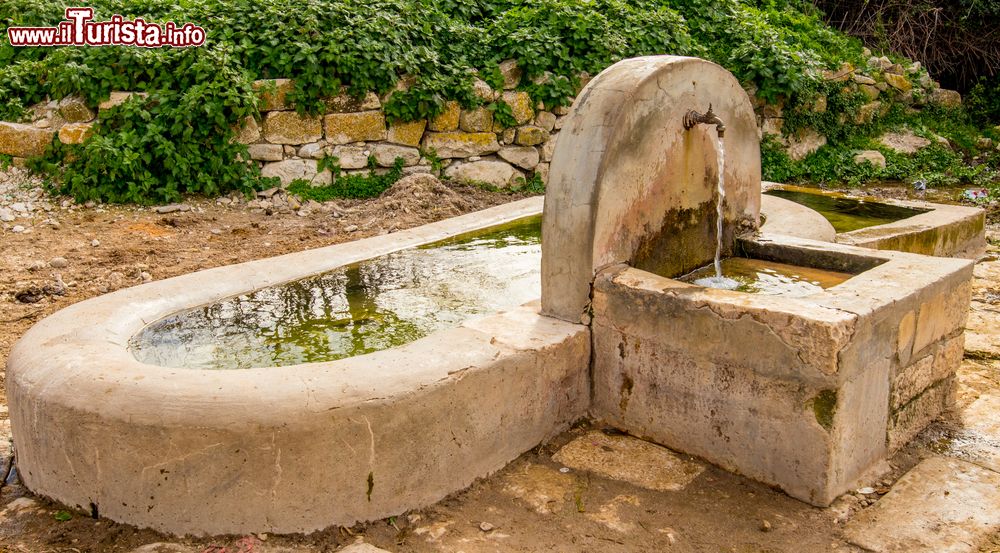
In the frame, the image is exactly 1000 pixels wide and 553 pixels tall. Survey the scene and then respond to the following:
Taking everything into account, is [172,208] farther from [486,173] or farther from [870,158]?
[870,158]

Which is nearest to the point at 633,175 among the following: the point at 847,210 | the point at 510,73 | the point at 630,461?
the point at 630,461

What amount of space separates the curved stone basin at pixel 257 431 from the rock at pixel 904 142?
7.68 metres

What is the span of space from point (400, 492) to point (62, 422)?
987 mm

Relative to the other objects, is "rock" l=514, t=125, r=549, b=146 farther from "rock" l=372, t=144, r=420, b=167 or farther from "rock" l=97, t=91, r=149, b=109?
"rock" l=97, t=91, r=149, b=109

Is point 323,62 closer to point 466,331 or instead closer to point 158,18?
point 158,18

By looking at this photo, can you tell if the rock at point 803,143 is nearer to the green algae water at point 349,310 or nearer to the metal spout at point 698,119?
the green algae water at point 349,310

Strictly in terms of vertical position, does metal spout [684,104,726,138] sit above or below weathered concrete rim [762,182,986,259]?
above

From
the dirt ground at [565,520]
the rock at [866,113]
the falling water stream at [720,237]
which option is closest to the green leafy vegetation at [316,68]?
the rock at [866,113]

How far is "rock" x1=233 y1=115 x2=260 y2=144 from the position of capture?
6.62m

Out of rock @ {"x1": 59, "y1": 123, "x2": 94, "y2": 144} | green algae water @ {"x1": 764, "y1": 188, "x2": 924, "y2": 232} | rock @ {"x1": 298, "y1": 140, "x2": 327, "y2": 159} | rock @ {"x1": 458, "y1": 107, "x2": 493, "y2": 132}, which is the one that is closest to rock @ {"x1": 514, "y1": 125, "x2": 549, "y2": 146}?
rock @ {"x1": 458, "y1": 107, "x2": 493, "y2": 132}

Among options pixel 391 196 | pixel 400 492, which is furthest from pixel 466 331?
pixel 391 196

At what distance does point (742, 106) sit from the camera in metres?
3.67

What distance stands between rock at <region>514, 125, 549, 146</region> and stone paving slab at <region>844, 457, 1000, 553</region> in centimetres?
515

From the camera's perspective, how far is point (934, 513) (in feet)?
8.59
